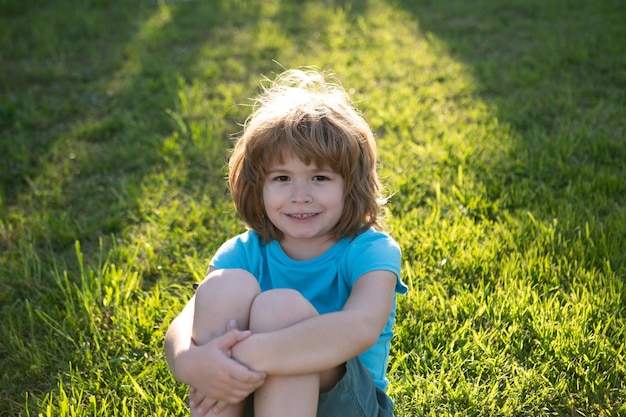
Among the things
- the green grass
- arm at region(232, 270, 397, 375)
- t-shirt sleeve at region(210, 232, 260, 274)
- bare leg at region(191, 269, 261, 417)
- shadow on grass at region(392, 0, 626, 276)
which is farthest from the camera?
shadow on grass at region(392, 0, 626, 276)

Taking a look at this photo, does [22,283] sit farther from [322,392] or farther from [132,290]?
[322,392]

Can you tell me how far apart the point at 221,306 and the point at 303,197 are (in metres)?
0.36

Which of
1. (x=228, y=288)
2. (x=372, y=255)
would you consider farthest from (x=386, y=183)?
(x=228, y=288)

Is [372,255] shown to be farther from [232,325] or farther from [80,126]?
[80,126]

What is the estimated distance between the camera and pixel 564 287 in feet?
8.07

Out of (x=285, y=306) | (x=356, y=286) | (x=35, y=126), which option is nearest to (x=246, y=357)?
(x=285, y=306)

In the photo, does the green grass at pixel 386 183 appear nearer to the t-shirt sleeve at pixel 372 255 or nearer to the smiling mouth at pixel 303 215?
the t-shirt sleeve at pixel 372 255

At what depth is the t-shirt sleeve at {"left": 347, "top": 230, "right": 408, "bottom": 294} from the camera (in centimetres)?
181

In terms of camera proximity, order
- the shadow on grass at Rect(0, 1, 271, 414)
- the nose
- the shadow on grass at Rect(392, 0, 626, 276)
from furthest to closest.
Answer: the shadow on grass at Rect(392, 0, 626, 276) → the shadow on grass at Rect(0, 1, 271, 414) → the nose

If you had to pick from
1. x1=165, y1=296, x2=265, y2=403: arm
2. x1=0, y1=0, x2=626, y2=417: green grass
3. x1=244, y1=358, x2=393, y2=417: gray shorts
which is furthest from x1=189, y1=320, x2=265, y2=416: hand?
x1=0, y1=0, x2=626, y2=417: green grass

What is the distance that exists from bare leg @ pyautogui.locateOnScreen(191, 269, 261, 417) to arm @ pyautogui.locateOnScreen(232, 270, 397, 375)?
0.10m

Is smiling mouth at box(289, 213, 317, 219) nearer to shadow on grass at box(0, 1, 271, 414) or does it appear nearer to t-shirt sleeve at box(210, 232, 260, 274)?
t-shirt sleeve at box(210, 232, 260, 274)

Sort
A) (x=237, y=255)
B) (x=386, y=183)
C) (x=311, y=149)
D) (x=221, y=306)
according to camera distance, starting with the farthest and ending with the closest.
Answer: (x=386, y=183)
(x=237, y=255)
(x=311, y=149)
(x=221, y=306)

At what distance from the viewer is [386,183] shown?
3.26 meters
